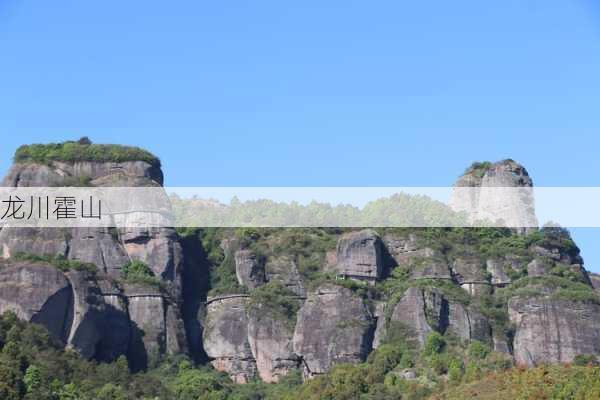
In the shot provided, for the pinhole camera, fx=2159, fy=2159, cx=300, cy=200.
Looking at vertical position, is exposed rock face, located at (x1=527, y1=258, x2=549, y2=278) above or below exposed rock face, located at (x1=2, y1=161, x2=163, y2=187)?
below

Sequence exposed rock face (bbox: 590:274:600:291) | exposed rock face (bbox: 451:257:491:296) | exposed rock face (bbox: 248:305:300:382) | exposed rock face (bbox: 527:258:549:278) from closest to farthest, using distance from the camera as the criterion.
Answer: exposed rock face (bbox: 248:305:300:382), exposed rock face (bbox: 527:258:549:278), exposed rock face (bbox: 451:257:491:296), exposed rock face (bbox: 590:274:600:291)

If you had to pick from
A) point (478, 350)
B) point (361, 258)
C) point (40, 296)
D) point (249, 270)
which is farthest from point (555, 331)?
point (40, 296)

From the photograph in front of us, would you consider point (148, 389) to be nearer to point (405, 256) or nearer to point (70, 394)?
point (70, 394)

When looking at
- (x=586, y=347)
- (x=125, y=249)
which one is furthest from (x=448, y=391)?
(x=125, y=249)

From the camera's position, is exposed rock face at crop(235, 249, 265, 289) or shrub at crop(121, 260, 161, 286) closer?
shrub at crop(121, 260, 161, 286)

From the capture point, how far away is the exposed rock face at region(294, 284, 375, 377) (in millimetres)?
91500

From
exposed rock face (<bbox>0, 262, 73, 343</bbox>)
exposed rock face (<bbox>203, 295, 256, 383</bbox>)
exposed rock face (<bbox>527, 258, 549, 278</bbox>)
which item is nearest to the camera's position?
exposed rock face (<bbox>0, 262, 73, 343</bbox>)

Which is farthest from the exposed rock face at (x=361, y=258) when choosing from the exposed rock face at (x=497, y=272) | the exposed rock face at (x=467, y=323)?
the exposed rock face at (x=497, y=272)

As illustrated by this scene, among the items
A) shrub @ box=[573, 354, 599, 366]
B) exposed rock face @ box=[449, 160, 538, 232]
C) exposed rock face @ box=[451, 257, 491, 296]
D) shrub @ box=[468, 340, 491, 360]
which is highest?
exposed rock face @ box=[449, 160, 538, 232]

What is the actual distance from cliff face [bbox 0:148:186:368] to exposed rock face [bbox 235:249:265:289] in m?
2.73

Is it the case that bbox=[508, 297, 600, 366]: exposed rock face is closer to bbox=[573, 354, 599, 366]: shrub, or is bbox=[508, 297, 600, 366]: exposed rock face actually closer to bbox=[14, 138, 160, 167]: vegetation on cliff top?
bbox=[573, 354, 599, 366]: shrub

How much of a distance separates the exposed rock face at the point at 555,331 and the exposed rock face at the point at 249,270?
12156 mm

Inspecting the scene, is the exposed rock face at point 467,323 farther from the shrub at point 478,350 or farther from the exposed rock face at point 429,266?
the exposed rock face at point 429,266

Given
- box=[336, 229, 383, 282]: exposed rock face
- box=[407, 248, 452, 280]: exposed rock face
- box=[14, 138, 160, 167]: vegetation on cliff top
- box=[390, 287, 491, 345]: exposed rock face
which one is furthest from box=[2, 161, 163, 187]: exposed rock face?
box=[390, 287, 491, 345]: exposed rock face
